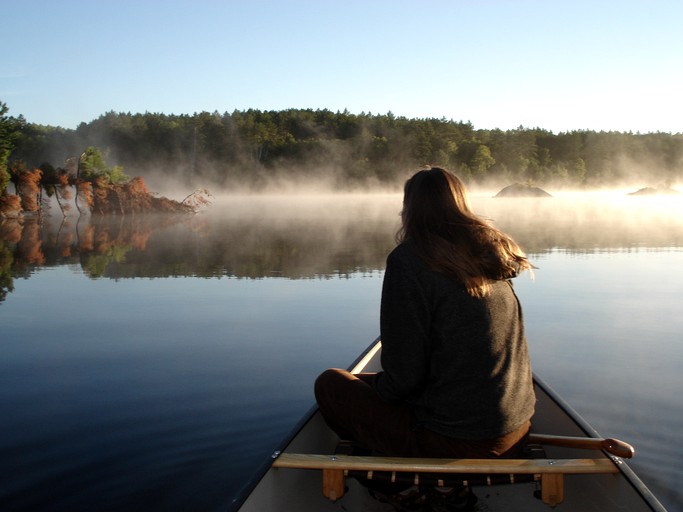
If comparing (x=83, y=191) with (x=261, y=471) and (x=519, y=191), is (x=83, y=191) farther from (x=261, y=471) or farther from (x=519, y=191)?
(x=519, y=191)

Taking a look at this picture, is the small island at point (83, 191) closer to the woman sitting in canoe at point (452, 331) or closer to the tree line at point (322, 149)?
the woman sitting in canoe at point (452, 331)

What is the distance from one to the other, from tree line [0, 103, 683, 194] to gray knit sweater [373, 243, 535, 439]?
84.0 meters

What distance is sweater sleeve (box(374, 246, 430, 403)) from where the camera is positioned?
297 centimetres

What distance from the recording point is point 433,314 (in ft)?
9.84

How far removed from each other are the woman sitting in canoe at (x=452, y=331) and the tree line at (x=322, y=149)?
84.0m

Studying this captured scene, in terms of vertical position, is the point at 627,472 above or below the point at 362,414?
below

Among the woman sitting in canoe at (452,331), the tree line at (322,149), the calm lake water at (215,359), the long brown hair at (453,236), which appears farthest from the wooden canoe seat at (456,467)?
the tree line at (322,149)

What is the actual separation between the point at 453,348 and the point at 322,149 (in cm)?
9508

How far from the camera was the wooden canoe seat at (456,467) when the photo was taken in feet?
9.64

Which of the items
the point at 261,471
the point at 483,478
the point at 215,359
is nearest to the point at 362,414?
the point at 261,471

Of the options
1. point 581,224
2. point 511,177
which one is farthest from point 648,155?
point 581,224

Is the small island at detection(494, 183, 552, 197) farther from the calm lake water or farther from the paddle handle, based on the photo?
the paddle handle

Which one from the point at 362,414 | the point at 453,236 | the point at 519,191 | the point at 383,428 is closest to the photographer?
the point at 453,236

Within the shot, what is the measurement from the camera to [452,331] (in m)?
2.96
